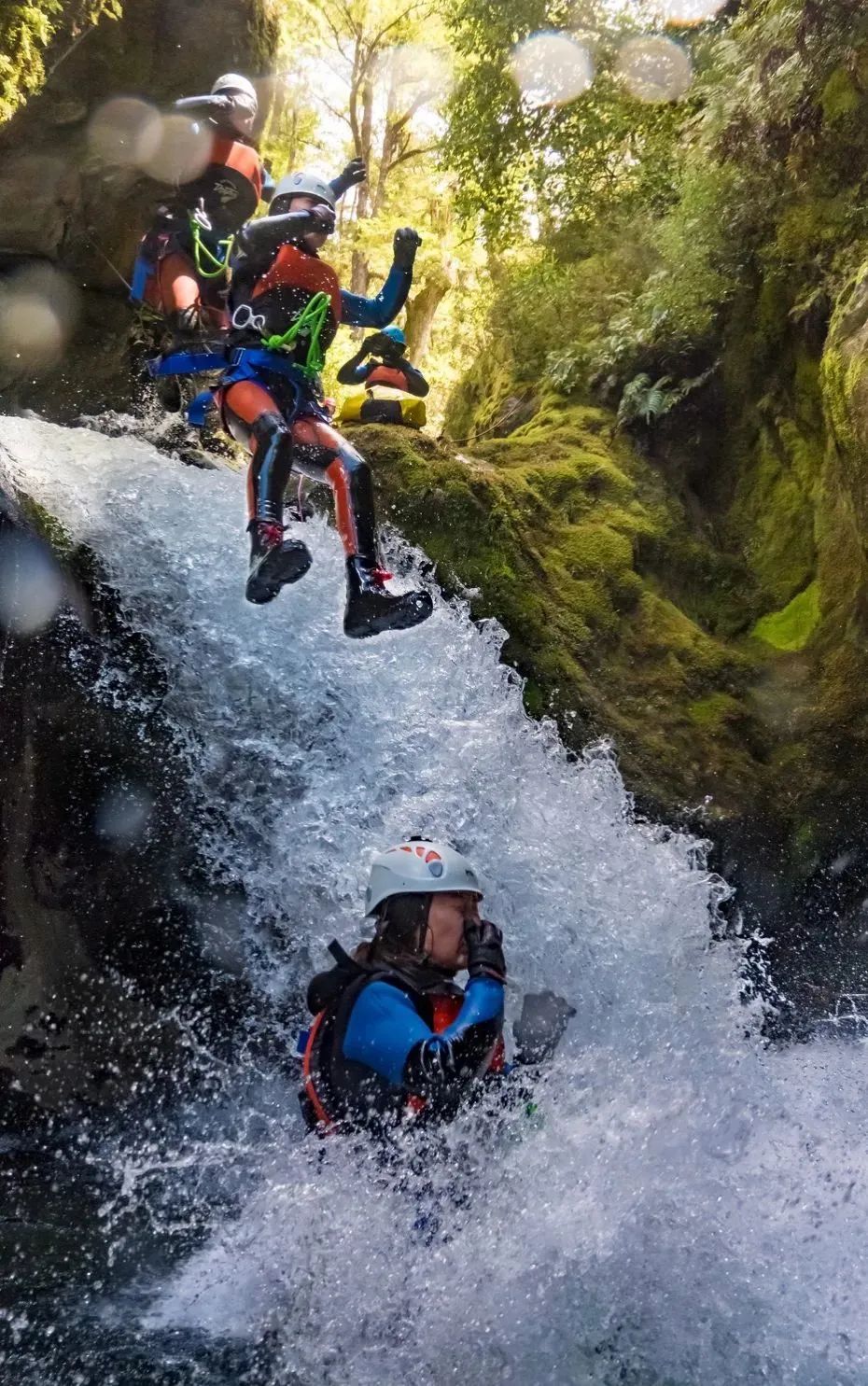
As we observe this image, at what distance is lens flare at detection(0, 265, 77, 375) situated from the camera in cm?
830

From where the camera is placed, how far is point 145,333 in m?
8.46

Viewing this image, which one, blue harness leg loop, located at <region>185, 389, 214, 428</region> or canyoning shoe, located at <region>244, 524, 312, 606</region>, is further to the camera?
blue harness leg loop, located at <region>185, 389, 214, 428</region>

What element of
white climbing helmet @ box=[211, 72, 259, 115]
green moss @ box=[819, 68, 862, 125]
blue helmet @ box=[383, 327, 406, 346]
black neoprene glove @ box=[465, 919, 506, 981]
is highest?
green moss @ box=[819, 68, 862, 125]

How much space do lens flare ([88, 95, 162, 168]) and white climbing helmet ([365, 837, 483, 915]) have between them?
728cm

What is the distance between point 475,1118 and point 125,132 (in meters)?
8.45

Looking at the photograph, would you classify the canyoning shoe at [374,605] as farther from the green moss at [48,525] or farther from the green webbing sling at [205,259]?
the green webbing sling at [205,259]

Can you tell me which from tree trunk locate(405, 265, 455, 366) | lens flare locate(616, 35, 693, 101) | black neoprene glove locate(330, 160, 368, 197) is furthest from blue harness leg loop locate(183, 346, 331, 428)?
tree trunk locate(405, 265, 455, 366)

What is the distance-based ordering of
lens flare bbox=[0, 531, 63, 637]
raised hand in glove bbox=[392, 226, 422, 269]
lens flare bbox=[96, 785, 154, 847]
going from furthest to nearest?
raised hand in glove bbox=[392, 226, 422, 269]
lens flare bbox=[96, 785, 154, 847]
lens flare bbox=[0, 531, 63, 637]

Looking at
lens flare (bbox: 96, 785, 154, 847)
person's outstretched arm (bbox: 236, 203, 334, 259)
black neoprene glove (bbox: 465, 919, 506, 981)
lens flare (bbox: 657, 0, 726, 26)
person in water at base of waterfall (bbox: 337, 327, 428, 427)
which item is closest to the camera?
black neoprene glove (bbox: 465, 919, 506, 981)

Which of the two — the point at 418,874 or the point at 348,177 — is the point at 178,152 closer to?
the point at 348,177

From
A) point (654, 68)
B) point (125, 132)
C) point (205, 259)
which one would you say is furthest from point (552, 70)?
point (205, 259)

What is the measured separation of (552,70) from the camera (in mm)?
10172

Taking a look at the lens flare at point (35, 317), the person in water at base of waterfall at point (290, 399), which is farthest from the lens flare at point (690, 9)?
the person in water at base of waterfall at point (290, 399)

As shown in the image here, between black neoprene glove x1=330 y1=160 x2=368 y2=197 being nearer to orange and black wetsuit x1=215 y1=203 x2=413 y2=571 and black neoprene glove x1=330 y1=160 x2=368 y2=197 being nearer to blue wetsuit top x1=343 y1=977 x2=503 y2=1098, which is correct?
orange and black wetsuit x1=215 y1=203 x2=413 y2=571
